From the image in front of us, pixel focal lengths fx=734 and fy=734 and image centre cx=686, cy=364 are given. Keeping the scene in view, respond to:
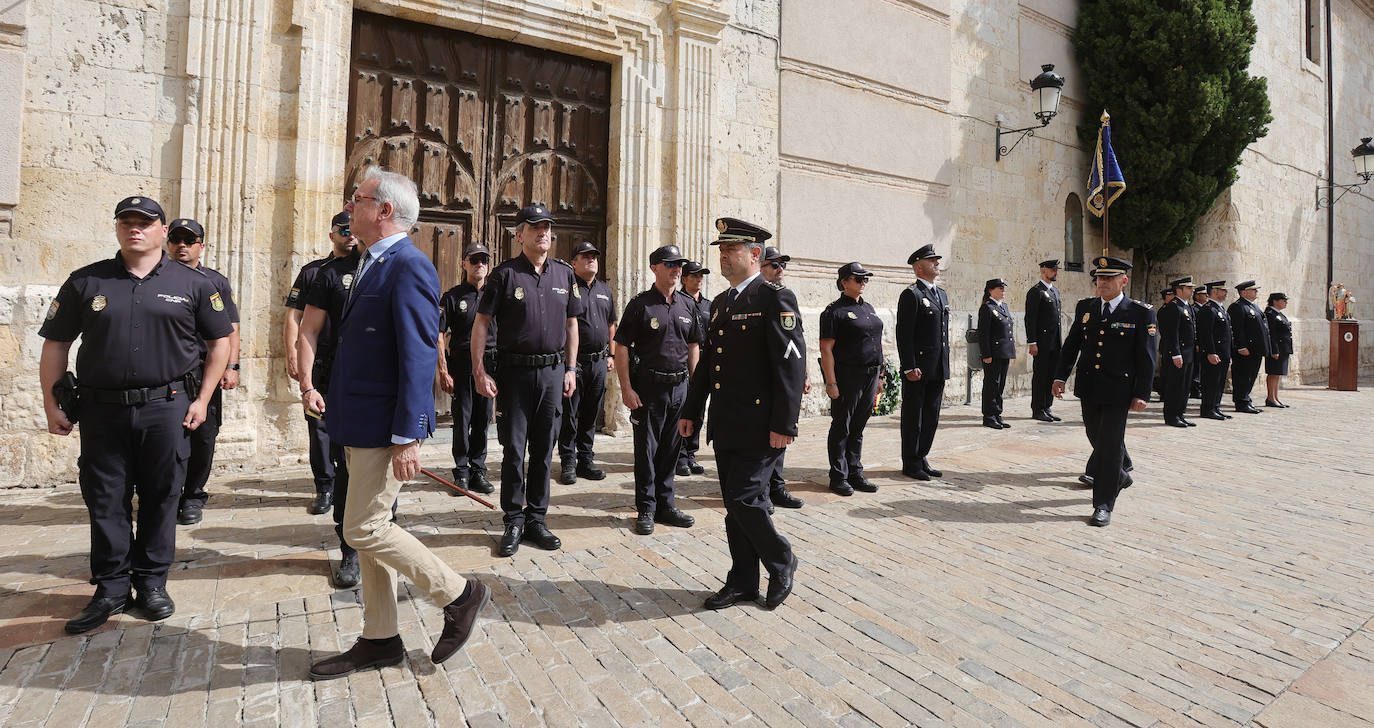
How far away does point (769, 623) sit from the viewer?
3.31 meters

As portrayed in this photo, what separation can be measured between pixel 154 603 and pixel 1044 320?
10.0 meters

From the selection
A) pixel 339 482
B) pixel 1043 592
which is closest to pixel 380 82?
pixel 339 482

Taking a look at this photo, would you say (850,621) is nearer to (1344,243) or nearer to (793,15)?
(793,15)

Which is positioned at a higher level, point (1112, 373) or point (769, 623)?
point (1112, 373)

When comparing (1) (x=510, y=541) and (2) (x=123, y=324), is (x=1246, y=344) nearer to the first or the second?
(1) (x=510, y=541)

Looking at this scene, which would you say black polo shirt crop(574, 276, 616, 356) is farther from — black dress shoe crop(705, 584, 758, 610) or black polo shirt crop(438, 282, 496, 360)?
black dress shoe crop(705, 584, 758, 610)

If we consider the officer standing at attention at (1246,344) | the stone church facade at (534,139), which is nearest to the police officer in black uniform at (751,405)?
the stone church facade at (534,139)

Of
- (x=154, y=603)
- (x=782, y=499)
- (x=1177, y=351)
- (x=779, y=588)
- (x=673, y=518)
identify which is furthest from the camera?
(x=1177, y=351)

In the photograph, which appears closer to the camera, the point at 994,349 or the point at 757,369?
the point at 757,369

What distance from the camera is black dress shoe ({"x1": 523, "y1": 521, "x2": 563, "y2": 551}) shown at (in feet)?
14.1

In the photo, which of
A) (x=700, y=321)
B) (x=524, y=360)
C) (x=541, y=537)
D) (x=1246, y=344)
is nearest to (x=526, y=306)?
(x=524, y=360)

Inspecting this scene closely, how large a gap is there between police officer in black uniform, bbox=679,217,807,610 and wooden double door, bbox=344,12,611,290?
455 centimetres

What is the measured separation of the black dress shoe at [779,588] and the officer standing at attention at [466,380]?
2.98m

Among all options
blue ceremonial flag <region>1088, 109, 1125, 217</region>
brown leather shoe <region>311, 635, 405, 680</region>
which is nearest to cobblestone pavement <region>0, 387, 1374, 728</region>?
brown leather shoe <region>311, 635, 405, 680</region>
